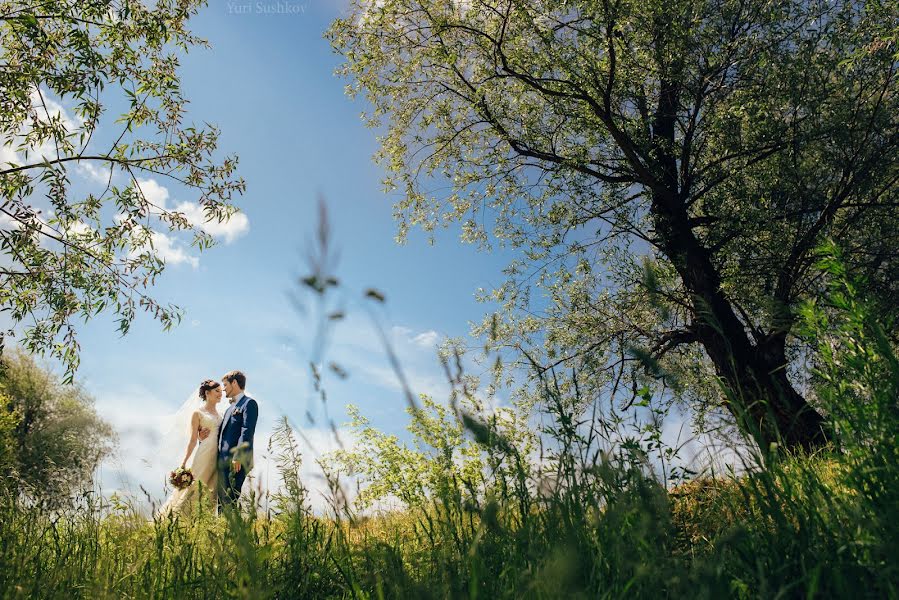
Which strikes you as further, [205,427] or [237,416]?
[205,427]

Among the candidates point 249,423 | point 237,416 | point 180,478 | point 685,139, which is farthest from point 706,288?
point 180,478

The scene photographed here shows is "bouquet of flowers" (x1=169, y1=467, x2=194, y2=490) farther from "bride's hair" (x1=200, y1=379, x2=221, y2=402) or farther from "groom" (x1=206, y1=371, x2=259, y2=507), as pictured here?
"bride's hair" (x1=200, y1=379, x2=221, y2=402)

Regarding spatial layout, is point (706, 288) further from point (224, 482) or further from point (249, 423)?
point (224, 482)

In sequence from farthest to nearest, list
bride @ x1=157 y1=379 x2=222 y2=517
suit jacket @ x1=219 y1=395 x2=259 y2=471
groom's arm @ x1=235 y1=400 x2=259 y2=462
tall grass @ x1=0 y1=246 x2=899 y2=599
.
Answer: bride @ x1=157 y1=379 x2=222 y2=517 → suit jacket @ x1=219 y1=395 x2=259 y2=471 → groom's arm @ x1=235 y1=400 x2=259 y2=462 → tall grass @ x1=0 y1=246 x2=899 y2=599

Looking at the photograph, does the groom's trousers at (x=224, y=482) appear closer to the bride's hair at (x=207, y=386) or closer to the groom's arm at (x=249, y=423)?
the groom's arm at (x=249, y=423)

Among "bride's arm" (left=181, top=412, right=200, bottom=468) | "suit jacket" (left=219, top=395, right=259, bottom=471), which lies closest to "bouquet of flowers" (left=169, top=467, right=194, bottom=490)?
"suit jacket" (left=219, top=395, right=259, bottom=471)

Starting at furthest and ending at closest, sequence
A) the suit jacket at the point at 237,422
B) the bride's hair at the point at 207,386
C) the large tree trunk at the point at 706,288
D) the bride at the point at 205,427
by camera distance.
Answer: the bride's hair at the point at 207,386
the bride at the point at 205,427
the large tree trunk at the point at 706,288
the suit jacket at the point at 237,422

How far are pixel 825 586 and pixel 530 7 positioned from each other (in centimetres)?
1149

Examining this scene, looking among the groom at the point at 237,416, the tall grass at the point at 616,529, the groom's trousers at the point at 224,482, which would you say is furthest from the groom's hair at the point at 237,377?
the tall grass at the point at 616,529

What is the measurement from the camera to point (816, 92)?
36.4ft

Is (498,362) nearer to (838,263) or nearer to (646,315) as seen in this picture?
(838,263)

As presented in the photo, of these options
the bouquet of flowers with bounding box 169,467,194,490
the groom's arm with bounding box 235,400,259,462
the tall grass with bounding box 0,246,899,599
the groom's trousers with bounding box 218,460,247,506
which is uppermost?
the groom's arm with bounding box 235,400,259,462

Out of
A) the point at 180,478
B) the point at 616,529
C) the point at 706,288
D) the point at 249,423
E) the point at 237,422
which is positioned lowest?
the point at 616,529

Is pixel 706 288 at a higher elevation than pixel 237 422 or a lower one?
higher
